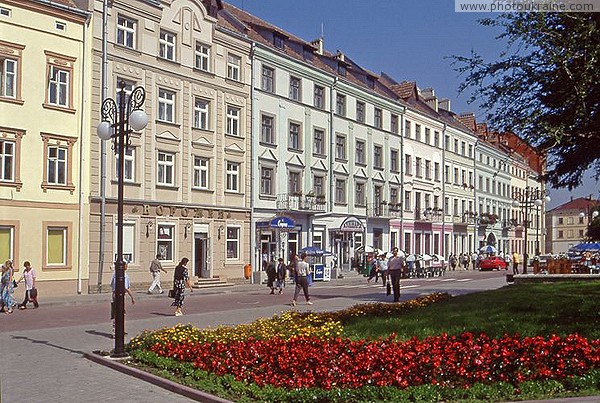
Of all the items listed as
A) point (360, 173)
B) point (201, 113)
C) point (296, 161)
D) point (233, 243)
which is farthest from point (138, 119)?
point (360, 173)

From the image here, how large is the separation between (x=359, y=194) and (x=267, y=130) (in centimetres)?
1273

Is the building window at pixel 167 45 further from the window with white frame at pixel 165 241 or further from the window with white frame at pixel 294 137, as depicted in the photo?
the window with white frame at pixel 294 137

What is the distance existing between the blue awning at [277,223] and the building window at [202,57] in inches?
382

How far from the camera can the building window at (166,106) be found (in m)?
35.6

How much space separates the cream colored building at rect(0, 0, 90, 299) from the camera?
28.5 meters

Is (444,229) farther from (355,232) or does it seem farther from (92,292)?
(92,292)

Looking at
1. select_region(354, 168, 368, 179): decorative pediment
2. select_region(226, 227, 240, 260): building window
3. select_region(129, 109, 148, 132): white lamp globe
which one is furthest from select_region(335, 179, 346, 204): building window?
select_region(129, 109, 148, 132): white lamp globe

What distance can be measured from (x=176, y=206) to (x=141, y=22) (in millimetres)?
9493

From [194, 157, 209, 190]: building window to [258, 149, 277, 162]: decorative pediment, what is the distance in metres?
4.76

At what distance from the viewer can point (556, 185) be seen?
18750 mm

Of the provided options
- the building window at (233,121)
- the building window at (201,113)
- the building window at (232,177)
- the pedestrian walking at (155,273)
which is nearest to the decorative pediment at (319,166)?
the building window at (232,177)

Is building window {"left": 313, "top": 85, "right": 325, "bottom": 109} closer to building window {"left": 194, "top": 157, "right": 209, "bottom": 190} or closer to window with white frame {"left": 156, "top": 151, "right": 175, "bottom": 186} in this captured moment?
building window {"left": 194, "top": 157, "right": 209, "bottom": 190}

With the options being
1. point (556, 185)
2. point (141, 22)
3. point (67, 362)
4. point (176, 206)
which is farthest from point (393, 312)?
point (141, 22)

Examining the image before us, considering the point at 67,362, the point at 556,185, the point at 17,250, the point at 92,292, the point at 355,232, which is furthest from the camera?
the point at 355,232
